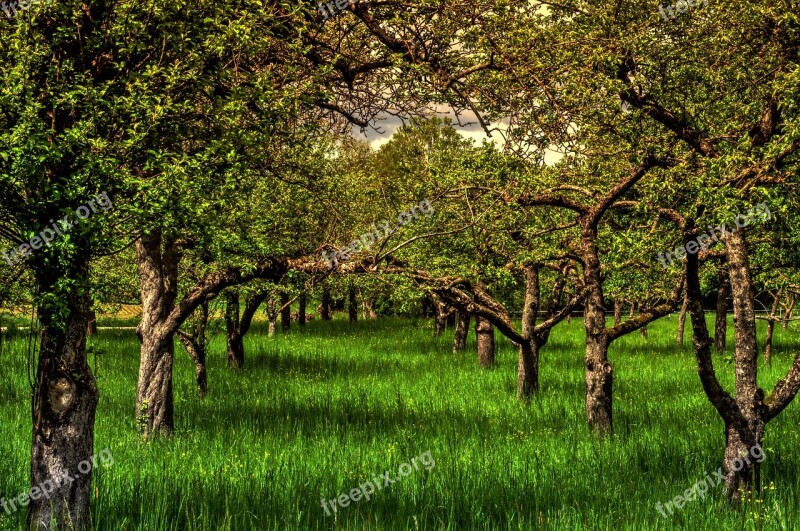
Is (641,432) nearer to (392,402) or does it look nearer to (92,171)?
(392,402)

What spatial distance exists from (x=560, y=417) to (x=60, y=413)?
994cm

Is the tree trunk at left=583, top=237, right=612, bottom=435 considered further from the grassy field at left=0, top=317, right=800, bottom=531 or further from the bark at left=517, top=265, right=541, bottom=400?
the bark at left=517, top=265, right=541, bottom=400

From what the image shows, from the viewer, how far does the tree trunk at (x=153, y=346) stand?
10.9 metres

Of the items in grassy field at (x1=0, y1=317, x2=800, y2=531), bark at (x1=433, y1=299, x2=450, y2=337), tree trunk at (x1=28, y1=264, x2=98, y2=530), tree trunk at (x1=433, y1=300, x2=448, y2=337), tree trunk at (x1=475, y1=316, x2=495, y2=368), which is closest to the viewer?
tree trunk at (x1=28, y1=264, x2=98, y2=530)

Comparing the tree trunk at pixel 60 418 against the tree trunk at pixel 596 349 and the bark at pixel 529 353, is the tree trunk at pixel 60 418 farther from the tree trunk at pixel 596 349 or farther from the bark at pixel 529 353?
the bark at pixel 529 353

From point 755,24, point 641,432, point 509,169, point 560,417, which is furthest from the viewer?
point 560,417

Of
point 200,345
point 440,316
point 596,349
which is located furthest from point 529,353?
point 440,316

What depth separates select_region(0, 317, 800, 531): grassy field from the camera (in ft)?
22.6

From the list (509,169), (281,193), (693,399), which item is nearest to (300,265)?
(509,169)

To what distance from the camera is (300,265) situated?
9836 mm

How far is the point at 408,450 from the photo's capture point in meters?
10.0

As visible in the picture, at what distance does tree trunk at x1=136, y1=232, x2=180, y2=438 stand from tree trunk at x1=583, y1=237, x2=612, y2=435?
6.95 meters

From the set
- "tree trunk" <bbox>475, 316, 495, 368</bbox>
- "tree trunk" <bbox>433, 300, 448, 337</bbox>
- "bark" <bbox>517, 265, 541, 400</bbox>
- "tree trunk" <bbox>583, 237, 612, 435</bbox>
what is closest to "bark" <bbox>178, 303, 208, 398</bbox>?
"bark" <bbox>517, 265, 541, 400</bbox>

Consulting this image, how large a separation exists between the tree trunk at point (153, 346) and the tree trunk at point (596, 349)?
6.95 metres
